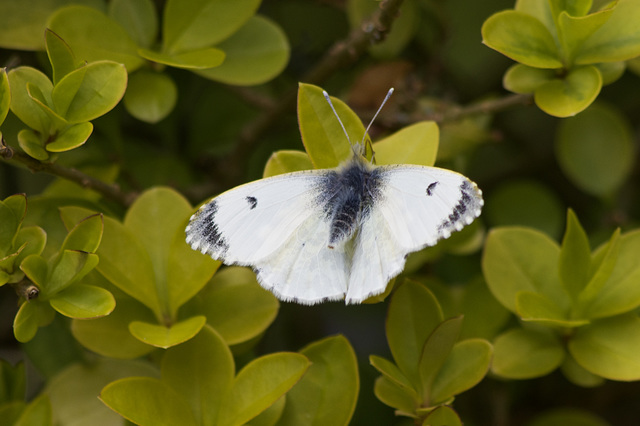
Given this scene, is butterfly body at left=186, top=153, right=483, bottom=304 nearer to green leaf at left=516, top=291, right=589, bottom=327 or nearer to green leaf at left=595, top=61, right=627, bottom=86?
green leaf at left=516, top=291, right=589, bottom=327

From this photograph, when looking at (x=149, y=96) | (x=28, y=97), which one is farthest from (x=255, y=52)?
(x=28, y=97)

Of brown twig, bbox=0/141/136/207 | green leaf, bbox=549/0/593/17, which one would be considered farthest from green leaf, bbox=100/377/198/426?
green leaf, bbox=549/0/593/17

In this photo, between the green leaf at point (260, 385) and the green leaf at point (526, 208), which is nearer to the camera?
the green leaf at point (260, 385)

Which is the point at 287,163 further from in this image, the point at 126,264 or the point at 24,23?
the point at 24,23

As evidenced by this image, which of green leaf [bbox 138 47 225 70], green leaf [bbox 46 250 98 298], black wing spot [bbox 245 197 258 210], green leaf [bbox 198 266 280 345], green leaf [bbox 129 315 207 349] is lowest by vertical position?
green leaf [bbox 198 266 280 345]

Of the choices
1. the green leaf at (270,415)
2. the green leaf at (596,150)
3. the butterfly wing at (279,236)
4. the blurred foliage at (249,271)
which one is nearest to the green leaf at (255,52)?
the blurred foliage at (249,271)

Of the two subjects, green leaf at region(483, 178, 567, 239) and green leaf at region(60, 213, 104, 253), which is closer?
green leaf at region(60, 213, 104, 253)

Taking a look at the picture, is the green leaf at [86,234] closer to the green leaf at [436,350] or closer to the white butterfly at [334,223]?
the white butterfly at [334,223]

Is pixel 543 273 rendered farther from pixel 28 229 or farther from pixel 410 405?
pixel 28 229
